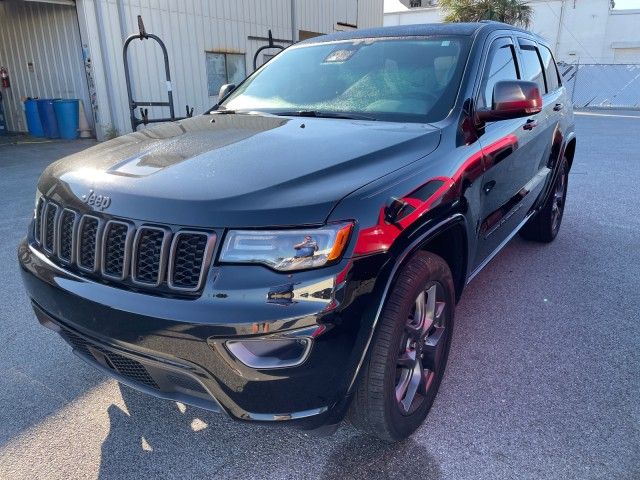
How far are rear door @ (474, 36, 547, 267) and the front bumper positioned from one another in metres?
1.27

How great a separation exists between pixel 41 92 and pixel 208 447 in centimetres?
1364

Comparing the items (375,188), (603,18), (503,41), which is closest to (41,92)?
(503,41)

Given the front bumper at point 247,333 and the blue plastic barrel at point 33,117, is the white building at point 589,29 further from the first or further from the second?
the front bumper at point 247,333

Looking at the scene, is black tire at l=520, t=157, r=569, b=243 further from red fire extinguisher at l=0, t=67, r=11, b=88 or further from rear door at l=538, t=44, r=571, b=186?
red fire extinguisher at l=0, t=67, r=11, b=88

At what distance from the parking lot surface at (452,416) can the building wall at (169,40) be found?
916cm

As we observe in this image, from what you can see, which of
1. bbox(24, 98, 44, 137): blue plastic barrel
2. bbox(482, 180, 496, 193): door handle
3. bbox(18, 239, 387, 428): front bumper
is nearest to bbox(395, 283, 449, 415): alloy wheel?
bbox(18, 239, 387, 428): front bumper

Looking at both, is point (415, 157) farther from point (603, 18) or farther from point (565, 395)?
point (603, 18)

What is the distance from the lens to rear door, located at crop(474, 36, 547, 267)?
2742 mm

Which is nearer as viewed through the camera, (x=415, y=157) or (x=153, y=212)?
(x=153, y=212)

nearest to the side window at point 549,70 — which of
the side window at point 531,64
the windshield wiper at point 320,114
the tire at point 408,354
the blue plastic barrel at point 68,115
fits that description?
the side window at point 531,64

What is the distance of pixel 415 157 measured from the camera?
2.11 m

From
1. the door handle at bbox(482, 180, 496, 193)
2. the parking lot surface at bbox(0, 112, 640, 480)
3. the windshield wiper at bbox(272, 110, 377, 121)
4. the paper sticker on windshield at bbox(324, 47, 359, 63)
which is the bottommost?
the parking lot surface at bbox(0, 112, 640, 480)

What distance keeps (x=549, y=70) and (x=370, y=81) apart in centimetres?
242

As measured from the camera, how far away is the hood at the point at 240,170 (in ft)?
5.57
